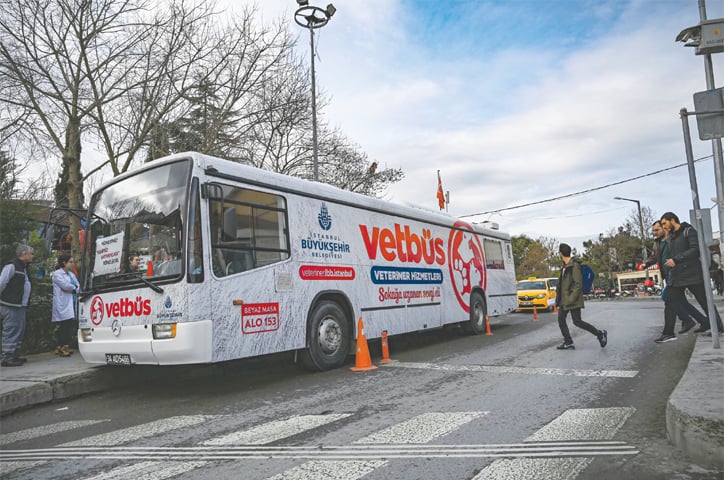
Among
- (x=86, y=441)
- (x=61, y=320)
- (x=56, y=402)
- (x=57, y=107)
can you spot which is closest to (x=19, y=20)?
(x=57, y=107)

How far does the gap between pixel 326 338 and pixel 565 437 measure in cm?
462

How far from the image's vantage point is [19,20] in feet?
42.8

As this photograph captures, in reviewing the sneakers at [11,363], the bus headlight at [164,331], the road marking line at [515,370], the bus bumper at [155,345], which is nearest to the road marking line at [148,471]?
the bus bumper at [155,345]

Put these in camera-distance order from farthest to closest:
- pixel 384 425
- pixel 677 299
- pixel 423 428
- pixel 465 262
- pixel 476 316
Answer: pixel 476 316 → pixel 465 262 → pixel 677 299 → pixel 384 425 → pixel 423 428

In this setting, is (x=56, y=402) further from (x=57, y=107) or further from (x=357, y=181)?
(x=357, y=181)

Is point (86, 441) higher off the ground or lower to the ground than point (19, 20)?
lower

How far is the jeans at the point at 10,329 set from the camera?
8.34 m

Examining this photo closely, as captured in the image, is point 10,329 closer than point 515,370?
No

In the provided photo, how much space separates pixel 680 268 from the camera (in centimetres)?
819

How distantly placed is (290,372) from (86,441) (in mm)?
3749

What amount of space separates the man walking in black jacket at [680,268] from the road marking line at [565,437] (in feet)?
13.4

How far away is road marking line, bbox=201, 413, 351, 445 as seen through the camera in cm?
445

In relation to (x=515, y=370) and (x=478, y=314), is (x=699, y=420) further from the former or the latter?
(x=478, y=314)

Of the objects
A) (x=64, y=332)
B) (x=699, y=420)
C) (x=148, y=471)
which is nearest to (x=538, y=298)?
(x=64, y=332)
